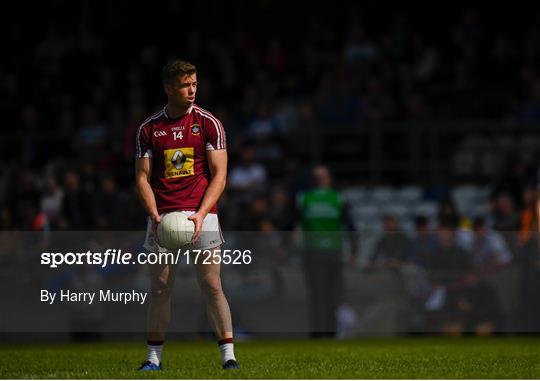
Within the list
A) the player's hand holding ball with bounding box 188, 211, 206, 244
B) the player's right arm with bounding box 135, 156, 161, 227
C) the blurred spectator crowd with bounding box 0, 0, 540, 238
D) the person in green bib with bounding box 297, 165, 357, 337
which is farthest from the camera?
the blurred spectator crowd with bounding box 0, 0, 540, 238

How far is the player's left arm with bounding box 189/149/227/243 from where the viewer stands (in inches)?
379

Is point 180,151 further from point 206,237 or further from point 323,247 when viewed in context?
point 323,247

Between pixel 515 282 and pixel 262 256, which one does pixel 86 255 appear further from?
pixel 515 282

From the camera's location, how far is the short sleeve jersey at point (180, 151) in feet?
32.1

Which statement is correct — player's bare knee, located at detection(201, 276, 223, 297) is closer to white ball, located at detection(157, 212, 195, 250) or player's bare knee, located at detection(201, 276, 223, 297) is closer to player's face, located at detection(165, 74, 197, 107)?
white ball, located at detection(157, 212, 195, 250)

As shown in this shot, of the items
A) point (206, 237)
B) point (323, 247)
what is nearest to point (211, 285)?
point (206, 237)

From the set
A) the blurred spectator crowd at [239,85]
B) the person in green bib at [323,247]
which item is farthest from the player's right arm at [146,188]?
the blurred spectator crowd at [239,85]

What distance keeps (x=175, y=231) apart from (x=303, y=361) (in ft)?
6.94

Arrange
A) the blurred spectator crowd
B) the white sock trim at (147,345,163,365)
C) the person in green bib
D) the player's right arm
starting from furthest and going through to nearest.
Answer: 1. the blurred spectator crowd
2. the person in green bib
3. the white sock trim at (147,345,163,365)
4. the player's right arm

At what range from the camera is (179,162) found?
9820 mm

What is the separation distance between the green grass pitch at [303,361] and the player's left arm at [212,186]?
1.08m

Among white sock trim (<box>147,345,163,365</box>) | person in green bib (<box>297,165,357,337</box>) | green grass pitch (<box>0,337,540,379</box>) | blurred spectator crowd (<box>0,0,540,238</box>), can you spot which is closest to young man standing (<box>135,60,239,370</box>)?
white sock trim (<box>147,345,163,365</box>)

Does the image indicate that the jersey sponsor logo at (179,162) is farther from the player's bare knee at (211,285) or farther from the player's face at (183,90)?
the player's bare knee at (211,285)

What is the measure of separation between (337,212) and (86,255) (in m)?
A: 3.31
